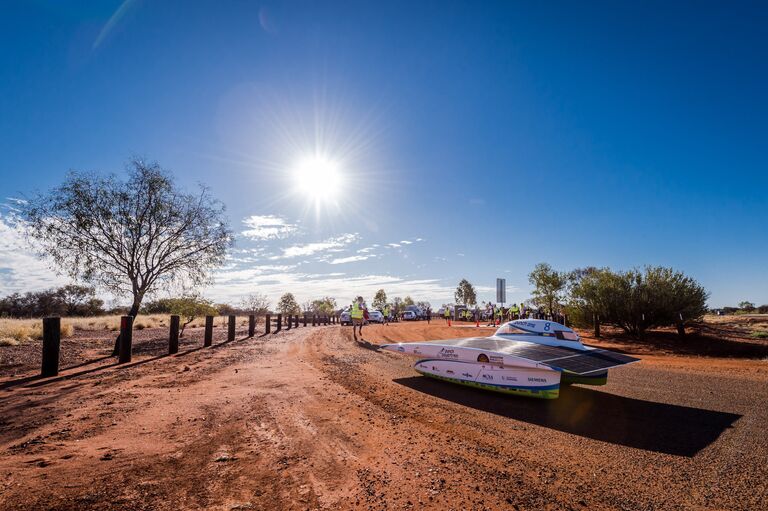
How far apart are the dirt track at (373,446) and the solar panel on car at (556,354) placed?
64cm

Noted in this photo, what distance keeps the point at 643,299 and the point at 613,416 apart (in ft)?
50.0

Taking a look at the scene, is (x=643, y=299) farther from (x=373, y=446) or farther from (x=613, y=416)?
(x=373, y=446)

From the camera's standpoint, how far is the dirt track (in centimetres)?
302

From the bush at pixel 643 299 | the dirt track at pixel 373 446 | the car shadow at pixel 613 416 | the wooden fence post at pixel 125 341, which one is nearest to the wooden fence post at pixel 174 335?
the wooden fence post at pixel 125 341

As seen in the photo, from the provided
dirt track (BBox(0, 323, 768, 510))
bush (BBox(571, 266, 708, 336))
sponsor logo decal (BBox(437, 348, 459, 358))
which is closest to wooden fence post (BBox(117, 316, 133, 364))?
dirt track (BBox(0, 323, 768, 510))

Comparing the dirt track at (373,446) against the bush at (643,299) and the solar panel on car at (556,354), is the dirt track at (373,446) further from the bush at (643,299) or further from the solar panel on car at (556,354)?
the bush at (643,299)

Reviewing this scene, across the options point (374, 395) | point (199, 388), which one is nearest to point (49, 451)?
point (199, 388)

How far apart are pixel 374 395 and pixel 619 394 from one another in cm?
484

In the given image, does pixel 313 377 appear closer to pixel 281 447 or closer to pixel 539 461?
pixel 281 447

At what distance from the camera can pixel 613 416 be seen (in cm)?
543

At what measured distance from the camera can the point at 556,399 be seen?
663cm

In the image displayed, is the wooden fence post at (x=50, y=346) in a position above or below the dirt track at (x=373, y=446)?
above

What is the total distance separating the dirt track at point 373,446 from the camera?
302cm

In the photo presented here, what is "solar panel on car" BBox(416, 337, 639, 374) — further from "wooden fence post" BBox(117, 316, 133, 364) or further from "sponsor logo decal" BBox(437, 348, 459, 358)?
"wooden fence post" BBox(117, 316, 133, 364)
